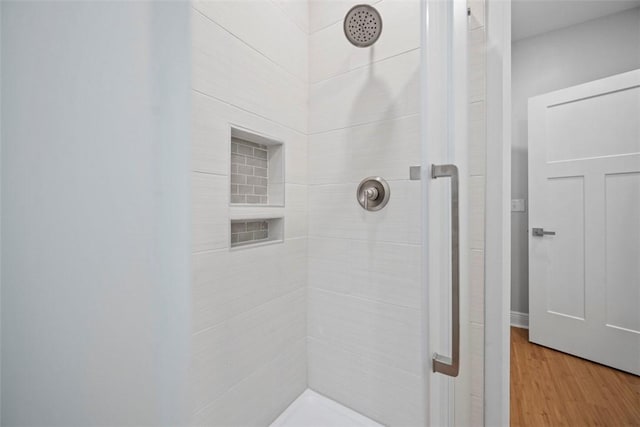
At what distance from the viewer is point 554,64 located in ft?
6.86

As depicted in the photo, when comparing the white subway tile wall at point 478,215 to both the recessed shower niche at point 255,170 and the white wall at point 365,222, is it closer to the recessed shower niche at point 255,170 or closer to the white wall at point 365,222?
the white wall at point 365,222

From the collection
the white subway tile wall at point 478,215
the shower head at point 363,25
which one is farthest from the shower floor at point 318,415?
the shower head at point 363,25

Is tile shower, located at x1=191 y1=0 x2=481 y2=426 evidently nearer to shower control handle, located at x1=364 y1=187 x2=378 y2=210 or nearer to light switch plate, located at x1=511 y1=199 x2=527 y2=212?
shower control handle, located at x1=364 y1=187 x2=378 y2=210

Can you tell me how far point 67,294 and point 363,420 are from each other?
1113mm

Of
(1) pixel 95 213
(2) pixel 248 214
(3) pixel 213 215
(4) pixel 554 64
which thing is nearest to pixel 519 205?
(4) pixel 554 64

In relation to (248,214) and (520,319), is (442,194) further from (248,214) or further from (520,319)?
(520,319)

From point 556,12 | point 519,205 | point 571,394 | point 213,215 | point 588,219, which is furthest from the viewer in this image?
point 519,205

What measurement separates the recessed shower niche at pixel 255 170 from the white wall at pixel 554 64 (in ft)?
7.11

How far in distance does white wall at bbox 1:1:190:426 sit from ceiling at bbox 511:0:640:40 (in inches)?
92.8

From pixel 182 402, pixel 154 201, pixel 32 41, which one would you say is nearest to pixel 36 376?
pixel 182 402

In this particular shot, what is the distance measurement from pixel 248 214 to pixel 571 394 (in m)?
1.78

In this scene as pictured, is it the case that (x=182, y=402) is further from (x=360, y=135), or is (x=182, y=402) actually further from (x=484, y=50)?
(x=484, y=50)

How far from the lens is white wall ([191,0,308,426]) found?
792 millimetres

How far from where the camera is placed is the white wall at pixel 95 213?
562 mm
